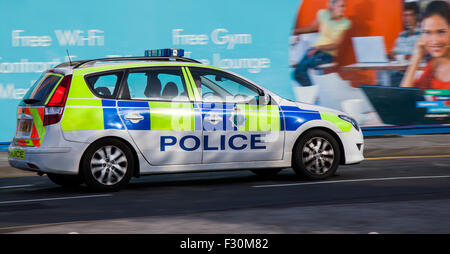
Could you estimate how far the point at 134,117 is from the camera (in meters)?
9.60

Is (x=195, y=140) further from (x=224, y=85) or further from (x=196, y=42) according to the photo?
(x=196, y=42)

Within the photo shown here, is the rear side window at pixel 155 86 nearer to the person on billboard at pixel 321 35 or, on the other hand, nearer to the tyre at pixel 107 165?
the tyre at pixel 107 165

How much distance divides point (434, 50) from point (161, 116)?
337 inches

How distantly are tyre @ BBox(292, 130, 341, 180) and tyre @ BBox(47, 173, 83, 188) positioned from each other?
2694 millimetres

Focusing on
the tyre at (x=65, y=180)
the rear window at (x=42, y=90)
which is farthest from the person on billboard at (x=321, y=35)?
the rear window at (x=42, y=90)

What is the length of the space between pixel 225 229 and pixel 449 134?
35.9 feet

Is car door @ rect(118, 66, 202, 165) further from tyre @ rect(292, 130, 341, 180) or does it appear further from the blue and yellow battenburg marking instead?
tyre @ rect(292, 130, 341, 180)

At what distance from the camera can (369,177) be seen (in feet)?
35.2

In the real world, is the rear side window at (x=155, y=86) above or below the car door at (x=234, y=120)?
above

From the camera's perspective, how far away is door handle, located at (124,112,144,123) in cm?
958

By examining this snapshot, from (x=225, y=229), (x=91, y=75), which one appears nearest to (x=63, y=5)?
(x=91, y=75)

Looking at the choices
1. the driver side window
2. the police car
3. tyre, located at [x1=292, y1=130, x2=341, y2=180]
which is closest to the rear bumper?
the police car

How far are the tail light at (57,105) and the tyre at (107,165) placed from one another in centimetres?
52

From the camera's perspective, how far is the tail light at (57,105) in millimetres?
9359
